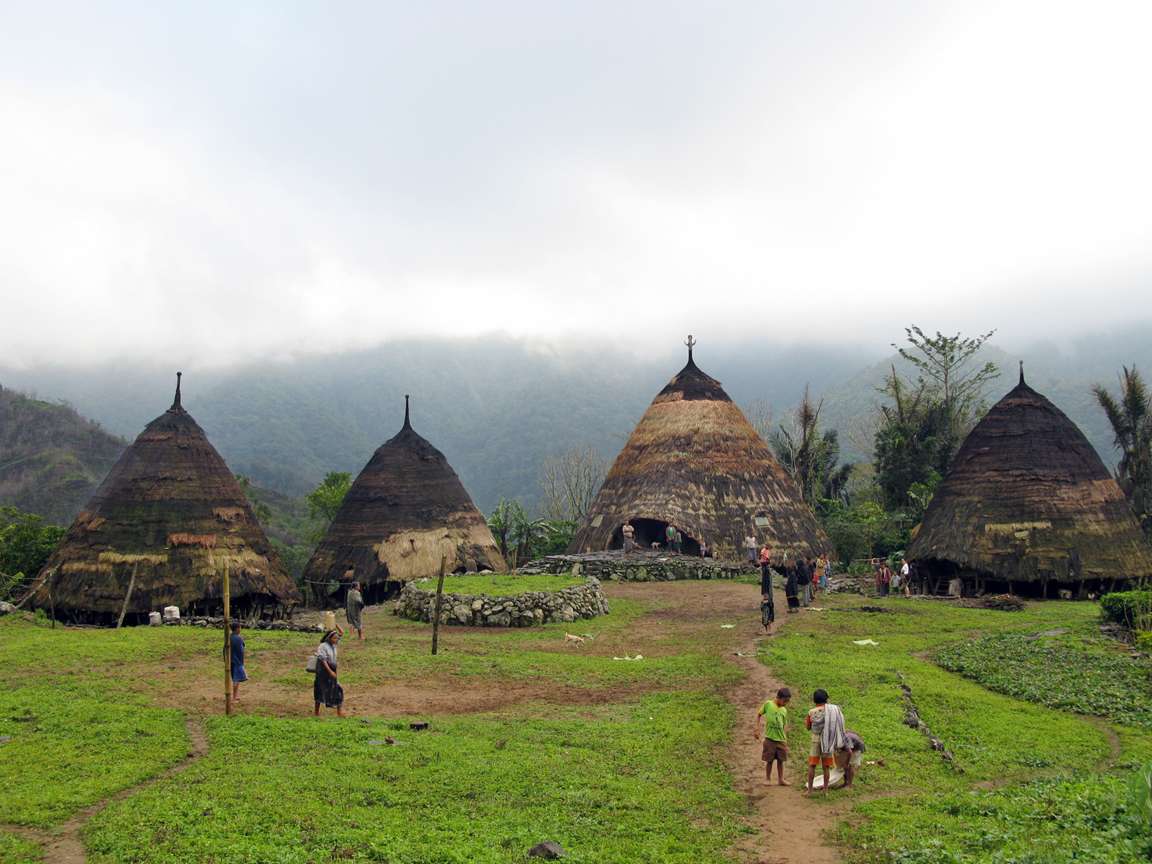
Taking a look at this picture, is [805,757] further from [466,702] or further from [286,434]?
[286,434]

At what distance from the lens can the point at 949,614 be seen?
25312 millimetres

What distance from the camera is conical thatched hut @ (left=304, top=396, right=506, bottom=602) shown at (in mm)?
34406

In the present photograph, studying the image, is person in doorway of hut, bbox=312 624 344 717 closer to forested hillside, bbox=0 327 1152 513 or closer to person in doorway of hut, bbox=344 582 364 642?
person in doorway of hut, bbox=344 582 364 642

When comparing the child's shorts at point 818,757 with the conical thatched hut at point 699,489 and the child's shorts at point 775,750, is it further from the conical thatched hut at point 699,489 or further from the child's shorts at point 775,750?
the conical thatched hut at point 699,489

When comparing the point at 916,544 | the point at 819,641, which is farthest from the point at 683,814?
the point at 916,544

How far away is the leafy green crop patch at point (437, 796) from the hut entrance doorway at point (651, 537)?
23596 millimetres

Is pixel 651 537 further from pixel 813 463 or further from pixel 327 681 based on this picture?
pixel 327 681

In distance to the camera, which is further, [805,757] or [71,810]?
[805,757]

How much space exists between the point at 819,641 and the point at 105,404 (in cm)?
17611

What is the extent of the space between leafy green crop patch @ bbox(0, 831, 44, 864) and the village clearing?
0.03 m

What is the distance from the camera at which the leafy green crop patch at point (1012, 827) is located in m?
7.49

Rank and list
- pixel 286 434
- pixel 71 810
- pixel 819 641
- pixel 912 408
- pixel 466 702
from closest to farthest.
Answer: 1. pixel 71 810
2. pixel 466 702
3. pixel 819 641
4. pixel 912 408
5. pixel 286 434

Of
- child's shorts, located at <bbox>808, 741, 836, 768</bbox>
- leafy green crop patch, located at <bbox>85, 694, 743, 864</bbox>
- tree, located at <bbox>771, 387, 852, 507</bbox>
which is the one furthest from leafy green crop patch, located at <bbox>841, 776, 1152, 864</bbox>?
tree, located at <bbox>771, 387, 852, 507</bbox>

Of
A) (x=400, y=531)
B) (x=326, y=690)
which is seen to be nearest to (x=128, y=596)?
(x=400, y=531)
